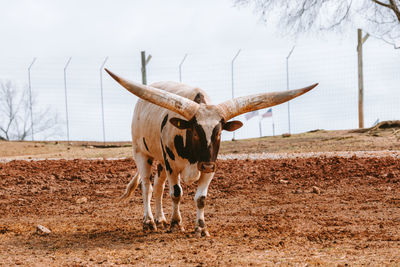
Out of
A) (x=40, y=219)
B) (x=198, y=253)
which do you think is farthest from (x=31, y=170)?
(x=198, y=253)

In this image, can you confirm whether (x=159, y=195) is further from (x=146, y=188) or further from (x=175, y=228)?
(x=175, y=228)

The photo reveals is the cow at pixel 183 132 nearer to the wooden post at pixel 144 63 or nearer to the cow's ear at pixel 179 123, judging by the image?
the cow's ear at pixel 179 123

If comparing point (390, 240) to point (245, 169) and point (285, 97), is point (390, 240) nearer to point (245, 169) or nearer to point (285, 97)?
point (285, 97)

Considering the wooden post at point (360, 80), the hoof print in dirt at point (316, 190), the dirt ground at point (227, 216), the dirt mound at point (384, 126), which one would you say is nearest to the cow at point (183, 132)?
the dirt ground at point (227, 216)

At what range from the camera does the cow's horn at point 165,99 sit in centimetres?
503

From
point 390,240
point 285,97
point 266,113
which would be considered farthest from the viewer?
point 266,113

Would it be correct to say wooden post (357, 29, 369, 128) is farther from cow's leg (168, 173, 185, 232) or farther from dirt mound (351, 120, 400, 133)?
cow's leg (168, 173, 185, 232)

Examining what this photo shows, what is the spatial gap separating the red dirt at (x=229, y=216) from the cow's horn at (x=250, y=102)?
1.39 meters

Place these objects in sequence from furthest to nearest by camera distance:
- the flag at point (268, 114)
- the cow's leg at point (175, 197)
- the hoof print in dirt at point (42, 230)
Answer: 1. the flag at point (268, 114)
2. the hoof print in dirt at point (42, 230)
3. the cow's leg at point (175, 197)

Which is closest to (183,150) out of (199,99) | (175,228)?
(199,99)

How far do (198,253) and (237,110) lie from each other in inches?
63.9

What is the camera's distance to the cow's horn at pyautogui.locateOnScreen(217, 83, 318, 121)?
5184 mm

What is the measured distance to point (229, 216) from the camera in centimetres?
668

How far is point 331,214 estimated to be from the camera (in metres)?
6.54
